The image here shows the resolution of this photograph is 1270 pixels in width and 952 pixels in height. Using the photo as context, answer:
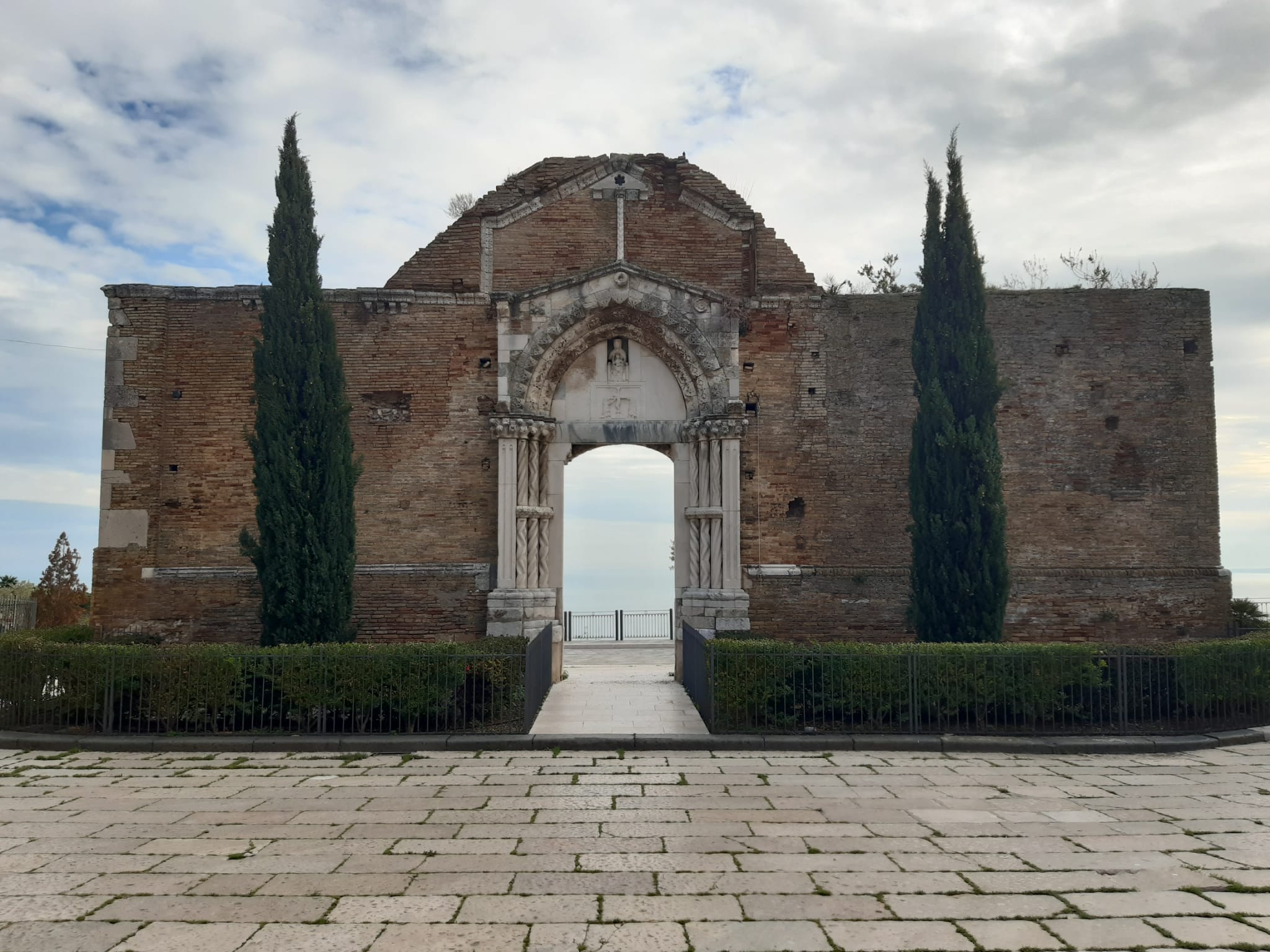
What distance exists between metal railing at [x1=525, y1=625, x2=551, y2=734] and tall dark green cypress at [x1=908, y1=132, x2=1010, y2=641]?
522 centimetres

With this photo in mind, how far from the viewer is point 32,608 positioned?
1939 cm

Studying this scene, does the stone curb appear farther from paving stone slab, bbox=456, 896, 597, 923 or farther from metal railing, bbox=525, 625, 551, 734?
paving stone slab, bbox=456, 896, 597, 923

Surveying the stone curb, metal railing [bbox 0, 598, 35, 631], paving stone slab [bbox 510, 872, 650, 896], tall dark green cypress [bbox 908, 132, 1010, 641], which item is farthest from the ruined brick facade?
paving stone slab [bbox 510, 872, 650, 896]

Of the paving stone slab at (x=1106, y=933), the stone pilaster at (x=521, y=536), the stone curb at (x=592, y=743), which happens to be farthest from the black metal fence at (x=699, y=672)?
the paving stone slab at (x=1106, y=933)

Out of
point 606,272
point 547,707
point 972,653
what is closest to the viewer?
point 972,653

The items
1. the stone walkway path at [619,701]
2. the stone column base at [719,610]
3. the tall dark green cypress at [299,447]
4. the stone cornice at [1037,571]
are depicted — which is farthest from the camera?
the stone cornice at [1037,571]

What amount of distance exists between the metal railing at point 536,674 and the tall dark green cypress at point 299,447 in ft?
9.34

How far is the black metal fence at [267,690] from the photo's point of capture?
10422 millimetres

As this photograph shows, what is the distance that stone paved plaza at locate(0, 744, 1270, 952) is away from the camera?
502 cm

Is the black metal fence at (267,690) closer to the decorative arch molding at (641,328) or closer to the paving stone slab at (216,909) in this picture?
the paving stone slab at (216,909)

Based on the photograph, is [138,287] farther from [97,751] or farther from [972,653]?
[972,653]

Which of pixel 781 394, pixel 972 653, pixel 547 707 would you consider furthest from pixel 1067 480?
pixel 547 707

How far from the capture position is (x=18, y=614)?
19.6 metres

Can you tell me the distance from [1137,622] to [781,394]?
6.69m
